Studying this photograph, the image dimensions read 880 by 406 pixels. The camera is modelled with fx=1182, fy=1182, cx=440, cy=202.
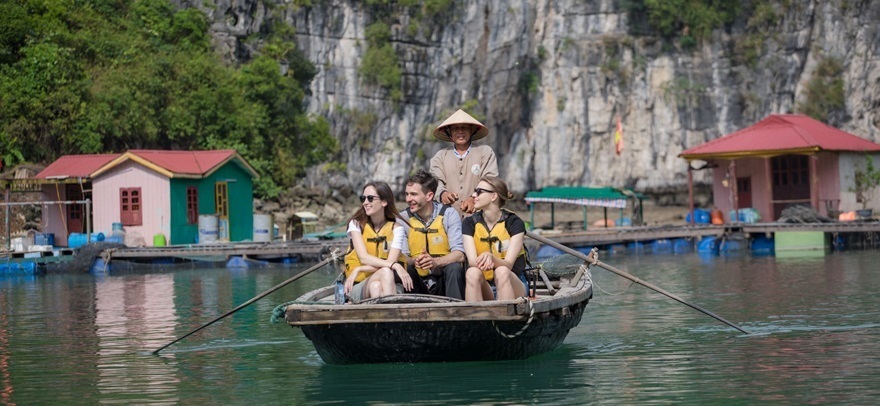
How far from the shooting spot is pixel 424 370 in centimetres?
975

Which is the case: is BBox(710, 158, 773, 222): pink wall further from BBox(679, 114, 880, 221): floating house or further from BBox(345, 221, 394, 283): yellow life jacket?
BBox(345, 221, 394, 283): yellow life jacket

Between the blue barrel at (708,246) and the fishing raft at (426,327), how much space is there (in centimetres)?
2177

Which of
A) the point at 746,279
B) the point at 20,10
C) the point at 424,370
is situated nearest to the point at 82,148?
the point at 20,10

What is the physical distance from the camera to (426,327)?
938cm

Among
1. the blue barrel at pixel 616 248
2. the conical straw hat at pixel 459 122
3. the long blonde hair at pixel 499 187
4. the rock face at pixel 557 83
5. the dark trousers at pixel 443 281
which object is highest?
the rock face at pixel 557 83

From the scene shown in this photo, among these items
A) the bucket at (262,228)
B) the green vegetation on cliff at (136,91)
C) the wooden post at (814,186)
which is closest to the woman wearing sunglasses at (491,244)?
the bucket at (262,228)

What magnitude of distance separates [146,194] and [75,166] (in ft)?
8.47

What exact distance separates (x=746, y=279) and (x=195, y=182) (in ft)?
54.2

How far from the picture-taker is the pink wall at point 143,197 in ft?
101

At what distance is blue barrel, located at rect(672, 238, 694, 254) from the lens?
32125 millimetres

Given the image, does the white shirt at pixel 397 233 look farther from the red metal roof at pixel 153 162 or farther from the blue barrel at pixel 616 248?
the blue barrel at pixel 616 248

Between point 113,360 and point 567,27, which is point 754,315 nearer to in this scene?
point 113,360

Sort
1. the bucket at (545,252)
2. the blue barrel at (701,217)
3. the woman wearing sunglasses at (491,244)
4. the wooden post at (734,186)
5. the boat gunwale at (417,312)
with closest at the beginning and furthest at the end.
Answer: the boat gunwale at (417,312) → the woman wearing sunglasses at (491,244) → the bucket at (545,252) → the wooden post at (734,186) → the blue barrel at (701,217)

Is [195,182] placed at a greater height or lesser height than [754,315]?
greater
